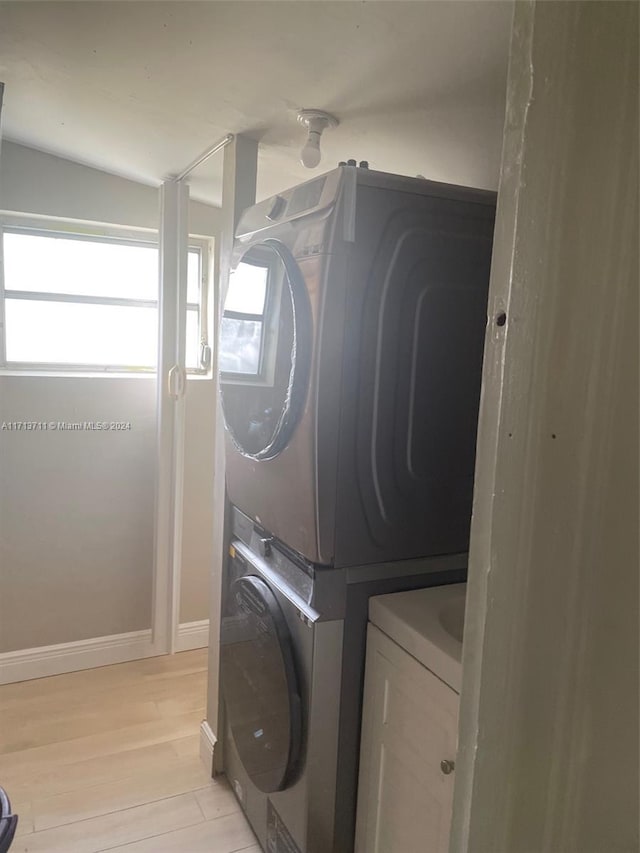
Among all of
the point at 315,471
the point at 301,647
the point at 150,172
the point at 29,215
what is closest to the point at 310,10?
the point at 315,471

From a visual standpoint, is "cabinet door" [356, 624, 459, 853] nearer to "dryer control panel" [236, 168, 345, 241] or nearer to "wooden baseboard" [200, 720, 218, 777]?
"wooden baseboard" [200, 720, 218, 777]

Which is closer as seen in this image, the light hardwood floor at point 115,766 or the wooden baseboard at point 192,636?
the light hardwood floor at point 115,766

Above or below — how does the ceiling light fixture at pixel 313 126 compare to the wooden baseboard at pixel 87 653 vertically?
above

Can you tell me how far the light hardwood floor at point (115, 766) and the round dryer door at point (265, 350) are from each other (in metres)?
1.17

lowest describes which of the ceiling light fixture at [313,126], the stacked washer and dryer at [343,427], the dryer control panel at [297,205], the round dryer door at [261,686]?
the round dryer door at [261,686]

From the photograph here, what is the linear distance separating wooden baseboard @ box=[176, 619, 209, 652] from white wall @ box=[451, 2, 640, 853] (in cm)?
256

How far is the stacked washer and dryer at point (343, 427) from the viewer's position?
4.34 ft

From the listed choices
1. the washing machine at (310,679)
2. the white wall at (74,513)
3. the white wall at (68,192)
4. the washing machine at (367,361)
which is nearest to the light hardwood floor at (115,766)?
the white wall at (74,513)

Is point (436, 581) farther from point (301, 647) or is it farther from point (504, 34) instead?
point (504, 34)

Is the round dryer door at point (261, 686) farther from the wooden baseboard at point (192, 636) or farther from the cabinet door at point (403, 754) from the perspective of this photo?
the wooden baseboard at point (192, 636)

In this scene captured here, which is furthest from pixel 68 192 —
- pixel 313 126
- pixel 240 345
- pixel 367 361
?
pixel 367 361

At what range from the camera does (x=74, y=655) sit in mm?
2697

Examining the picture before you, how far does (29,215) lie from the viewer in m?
2.46

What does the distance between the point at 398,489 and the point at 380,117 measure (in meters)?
0.92
